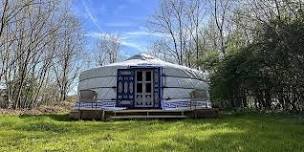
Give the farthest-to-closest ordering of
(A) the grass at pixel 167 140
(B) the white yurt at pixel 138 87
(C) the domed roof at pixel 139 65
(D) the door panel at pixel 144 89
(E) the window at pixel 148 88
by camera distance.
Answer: (E) the window at pixel 148 88 < (D) the door panel at pixel 144 89 < (C) the domed roof at pixel 139 65 < (B) the white yurt at pixel 138 87 < (A) the grass at pixel 167 140

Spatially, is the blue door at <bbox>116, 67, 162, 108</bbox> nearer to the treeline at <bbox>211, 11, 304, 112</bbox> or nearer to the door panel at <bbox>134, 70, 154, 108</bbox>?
the door panel at <bbox>134, 70, 154, 108</bbox>

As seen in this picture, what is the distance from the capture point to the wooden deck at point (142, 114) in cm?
1606

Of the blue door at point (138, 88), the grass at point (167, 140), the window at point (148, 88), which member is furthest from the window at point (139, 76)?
the grass at point (167, 140)

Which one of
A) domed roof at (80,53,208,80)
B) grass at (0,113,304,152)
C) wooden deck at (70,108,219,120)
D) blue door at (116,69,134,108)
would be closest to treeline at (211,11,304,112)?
domed roof at (80,53,208,80)

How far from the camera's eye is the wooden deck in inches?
632

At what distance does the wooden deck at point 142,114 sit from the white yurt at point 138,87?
3.71ft

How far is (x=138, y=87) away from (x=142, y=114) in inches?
84.7

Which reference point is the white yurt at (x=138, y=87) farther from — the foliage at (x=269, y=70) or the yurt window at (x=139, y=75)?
the foliage at (x=269, y=70)

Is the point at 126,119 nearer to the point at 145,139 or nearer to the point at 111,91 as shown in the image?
the point at 111,91

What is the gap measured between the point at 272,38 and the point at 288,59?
3.42 ft

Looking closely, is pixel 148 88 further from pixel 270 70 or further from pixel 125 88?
pixel 270 70

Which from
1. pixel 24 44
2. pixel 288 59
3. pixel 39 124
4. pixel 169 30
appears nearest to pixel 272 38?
pixel 288 59

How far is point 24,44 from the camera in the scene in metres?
→ 25.2

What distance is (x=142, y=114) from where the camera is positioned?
54.7 feet
